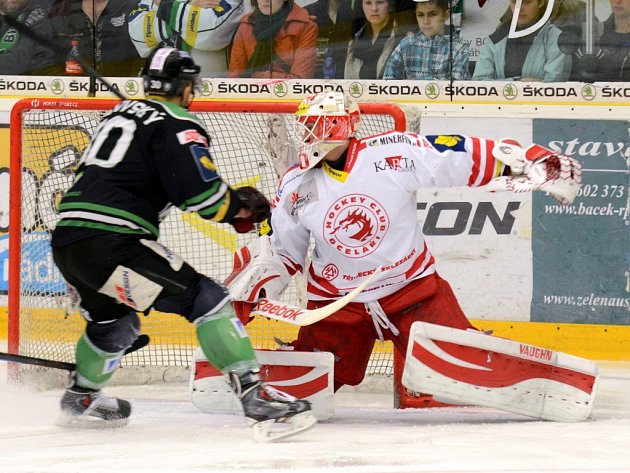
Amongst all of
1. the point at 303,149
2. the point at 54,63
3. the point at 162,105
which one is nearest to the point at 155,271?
the point at 162,105

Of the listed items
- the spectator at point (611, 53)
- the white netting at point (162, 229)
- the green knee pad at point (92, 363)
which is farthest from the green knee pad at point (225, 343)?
the spectator at point (611, 53)

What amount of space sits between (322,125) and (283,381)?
789 millimetres

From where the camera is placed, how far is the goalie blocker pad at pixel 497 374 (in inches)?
133

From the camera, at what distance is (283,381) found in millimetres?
3498

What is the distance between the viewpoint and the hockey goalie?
3371mm

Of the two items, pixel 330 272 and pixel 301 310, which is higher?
pixel 330 272

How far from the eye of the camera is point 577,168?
3348 mm

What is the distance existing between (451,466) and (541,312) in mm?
2617

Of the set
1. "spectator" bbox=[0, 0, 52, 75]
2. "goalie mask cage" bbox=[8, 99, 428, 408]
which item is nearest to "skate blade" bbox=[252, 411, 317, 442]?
"goalie mask cage" bbox=[8, 99, 428, 408]

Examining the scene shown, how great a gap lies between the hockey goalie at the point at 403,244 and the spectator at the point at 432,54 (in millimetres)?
1808

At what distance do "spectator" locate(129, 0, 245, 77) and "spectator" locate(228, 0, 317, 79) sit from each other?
6 cm

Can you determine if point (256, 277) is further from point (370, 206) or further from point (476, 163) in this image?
point (476, 163)

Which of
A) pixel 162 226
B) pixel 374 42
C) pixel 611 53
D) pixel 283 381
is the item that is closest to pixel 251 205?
pixel 283 381

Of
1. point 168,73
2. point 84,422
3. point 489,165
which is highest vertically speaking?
point 168,73
